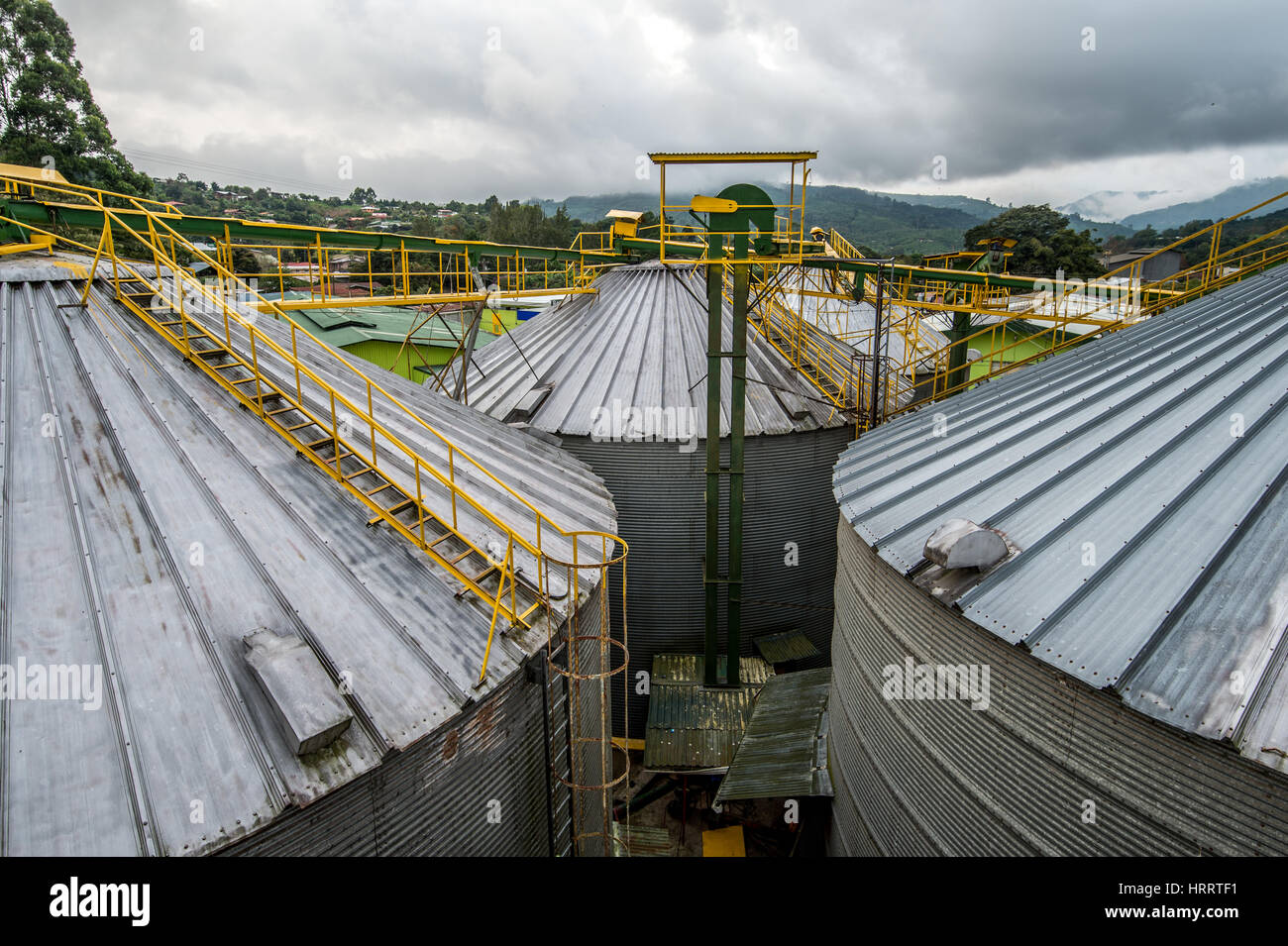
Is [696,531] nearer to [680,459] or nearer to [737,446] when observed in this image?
[680,459]

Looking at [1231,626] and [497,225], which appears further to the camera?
[497,225]

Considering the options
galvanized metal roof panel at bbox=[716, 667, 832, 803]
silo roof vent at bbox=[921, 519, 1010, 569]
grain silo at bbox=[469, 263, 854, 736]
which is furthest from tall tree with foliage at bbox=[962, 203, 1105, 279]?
silo roof vent at bbox=[921, 519, 1010, 569]

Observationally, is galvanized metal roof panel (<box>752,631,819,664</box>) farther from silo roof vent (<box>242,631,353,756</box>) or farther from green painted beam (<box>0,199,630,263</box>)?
silo roof vent (<box>242,631,353,756</box>)

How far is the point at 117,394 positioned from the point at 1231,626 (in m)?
11.8

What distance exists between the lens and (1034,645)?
21.4ft

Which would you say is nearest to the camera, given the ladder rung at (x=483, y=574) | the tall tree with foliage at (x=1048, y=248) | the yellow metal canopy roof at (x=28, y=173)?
the ladder rung at (x=483, y=574)

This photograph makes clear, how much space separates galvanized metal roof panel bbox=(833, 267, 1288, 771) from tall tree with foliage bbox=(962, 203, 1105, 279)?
49.7 metres

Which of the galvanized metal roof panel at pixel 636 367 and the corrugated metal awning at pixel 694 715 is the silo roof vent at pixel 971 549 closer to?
the corrugated metal awning at pixel 694 715

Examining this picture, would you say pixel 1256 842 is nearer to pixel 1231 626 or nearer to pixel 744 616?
pixel 1231 626

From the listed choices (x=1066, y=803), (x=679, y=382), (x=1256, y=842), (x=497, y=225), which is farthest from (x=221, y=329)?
(x=497, y=225)

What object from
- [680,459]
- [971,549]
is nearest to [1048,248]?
[680,459]

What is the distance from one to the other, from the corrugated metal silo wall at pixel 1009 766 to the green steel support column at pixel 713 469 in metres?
4.87

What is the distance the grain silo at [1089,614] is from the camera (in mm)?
5605

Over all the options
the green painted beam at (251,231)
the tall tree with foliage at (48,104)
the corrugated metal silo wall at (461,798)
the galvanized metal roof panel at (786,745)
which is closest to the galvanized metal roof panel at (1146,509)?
the corrugated metal silo wall at (461,798)
